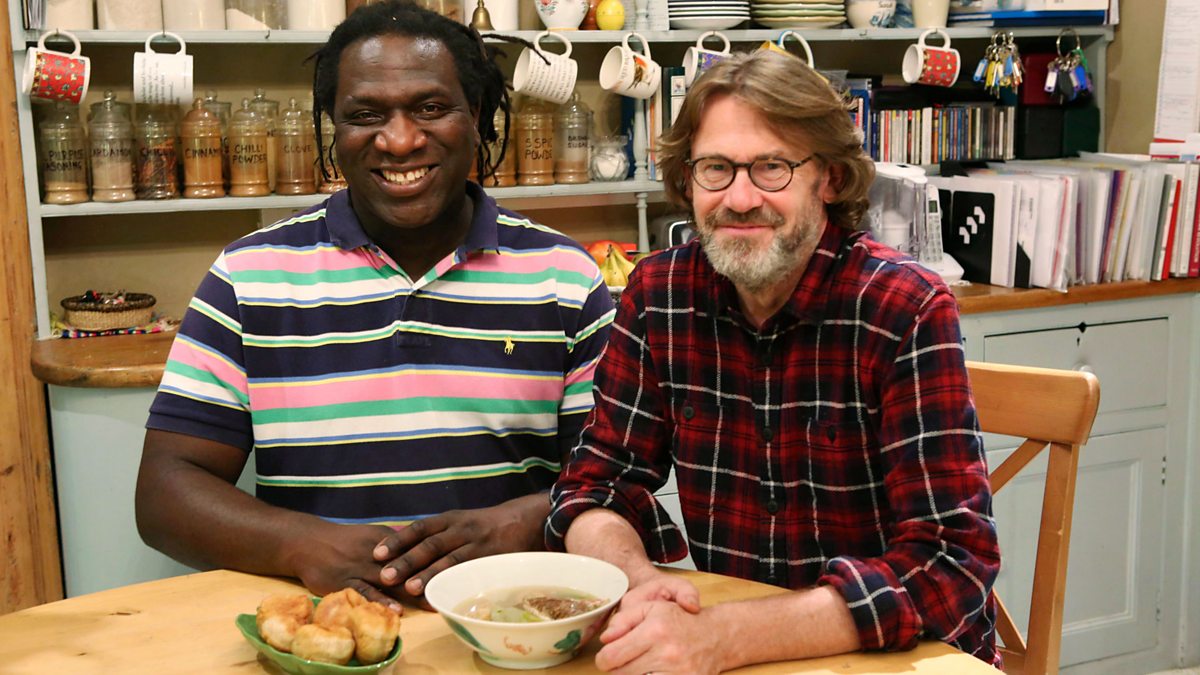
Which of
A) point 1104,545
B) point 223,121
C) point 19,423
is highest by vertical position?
point 223,121

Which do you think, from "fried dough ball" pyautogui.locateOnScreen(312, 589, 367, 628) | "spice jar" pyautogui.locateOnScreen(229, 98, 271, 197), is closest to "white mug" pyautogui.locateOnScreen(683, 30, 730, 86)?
"spice jar" pyautogui.locateOnScreen(229, 98, 271, 197)

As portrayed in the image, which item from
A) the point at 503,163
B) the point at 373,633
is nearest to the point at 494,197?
the point at 503,163

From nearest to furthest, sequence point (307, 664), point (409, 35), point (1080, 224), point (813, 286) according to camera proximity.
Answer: point (307, 664)
point (813, 286)
point (409, 35)
point (1080, 224)

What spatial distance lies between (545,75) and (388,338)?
1241mm

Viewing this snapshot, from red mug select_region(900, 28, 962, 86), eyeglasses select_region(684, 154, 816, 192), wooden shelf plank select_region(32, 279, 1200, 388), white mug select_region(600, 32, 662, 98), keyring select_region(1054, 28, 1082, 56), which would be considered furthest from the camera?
keyring select_region(1054, 28, 1082, 56)

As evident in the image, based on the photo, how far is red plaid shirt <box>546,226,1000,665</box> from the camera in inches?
50.3

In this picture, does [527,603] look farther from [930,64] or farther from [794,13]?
[930,64]

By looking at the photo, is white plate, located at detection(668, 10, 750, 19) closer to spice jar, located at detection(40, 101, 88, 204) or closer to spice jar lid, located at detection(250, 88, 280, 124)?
spice jar lid, located at detection(250, 88, 280, 124)

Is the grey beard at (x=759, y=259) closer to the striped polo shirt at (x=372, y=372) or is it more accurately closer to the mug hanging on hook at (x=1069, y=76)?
the striped polo shirt at (x=372, y=372)

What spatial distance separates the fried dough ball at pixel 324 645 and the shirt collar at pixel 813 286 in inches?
24.3

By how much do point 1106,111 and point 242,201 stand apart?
92.4 inches

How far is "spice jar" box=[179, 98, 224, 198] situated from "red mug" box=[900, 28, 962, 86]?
1661 millimetres

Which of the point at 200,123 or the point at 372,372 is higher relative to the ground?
the point at 200,123

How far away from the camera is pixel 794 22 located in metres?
3.07
